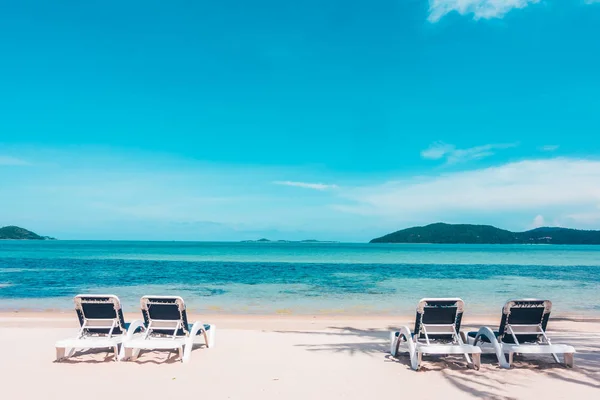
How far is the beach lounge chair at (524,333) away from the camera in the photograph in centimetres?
592

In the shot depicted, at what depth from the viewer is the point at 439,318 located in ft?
20.2

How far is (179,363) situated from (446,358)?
13.4 ft

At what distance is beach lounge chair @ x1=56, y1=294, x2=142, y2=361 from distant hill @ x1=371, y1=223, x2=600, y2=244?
17298cm

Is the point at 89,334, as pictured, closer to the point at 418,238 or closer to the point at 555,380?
the point at 555,380

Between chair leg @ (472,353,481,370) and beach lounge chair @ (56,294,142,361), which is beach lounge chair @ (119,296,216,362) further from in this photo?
chair leg @ (472,353,481,370)

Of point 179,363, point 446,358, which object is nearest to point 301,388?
point 179,363

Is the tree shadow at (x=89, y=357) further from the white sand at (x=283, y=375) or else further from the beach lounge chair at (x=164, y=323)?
the beach lounge chair at (x=164, y=323)

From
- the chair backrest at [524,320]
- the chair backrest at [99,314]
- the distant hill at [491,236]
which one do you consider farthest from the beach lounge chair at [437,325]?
the distant hill at [491,236]

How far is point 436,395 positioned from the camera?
15.9 feet

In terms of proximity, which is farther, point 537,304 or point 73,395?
point 537,304

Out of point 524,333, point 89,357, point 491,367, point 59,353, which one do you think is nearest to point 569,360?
point 524,333

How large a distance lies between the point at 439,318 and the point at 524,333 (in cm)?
127

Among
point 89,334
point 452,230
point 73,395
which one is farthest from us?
point 452,230

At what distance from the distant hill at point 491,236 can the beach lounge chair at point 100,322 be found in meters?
173
